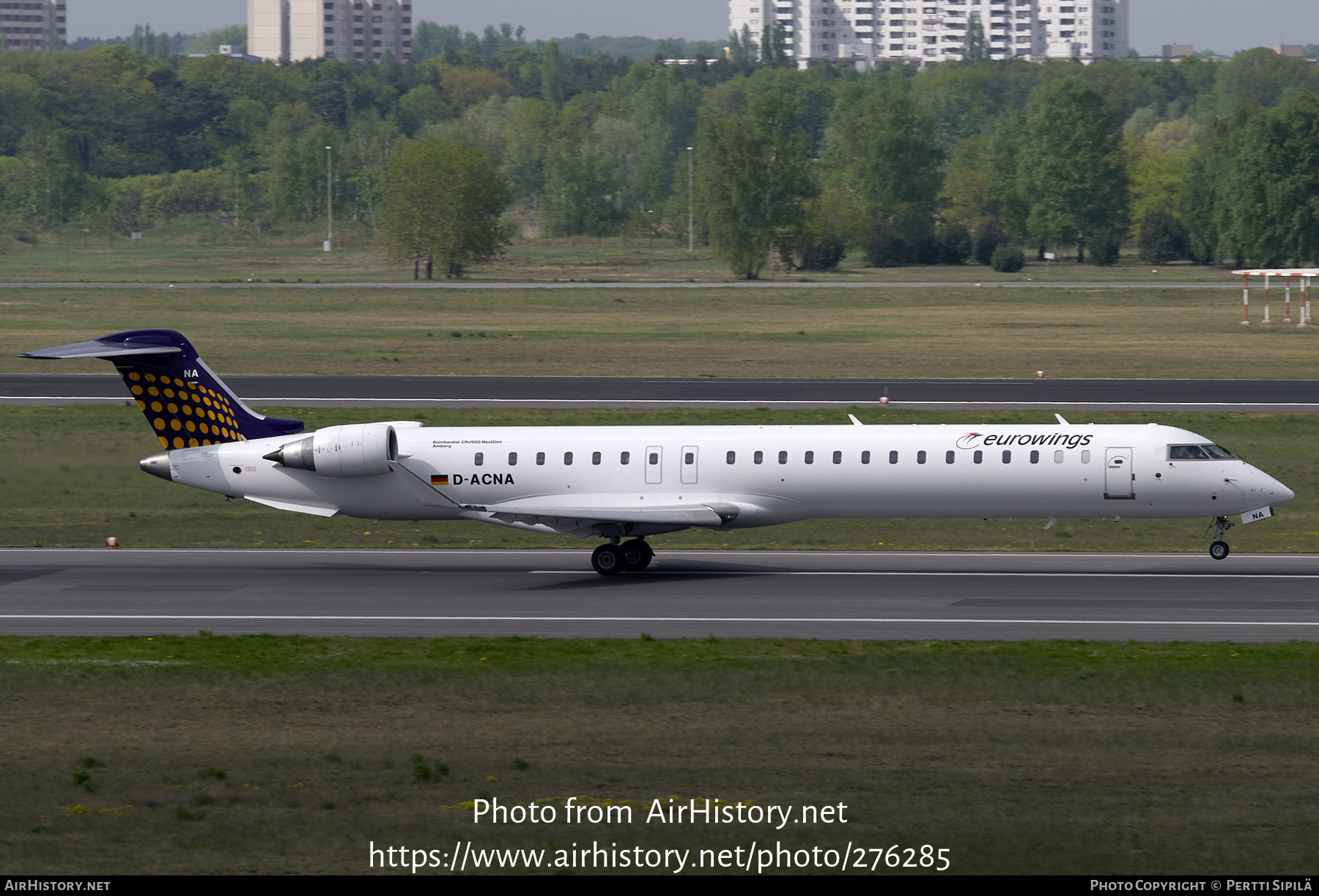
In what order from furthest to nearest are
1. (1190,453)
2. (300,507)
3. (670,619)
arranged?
(300,507) → (1190,453) → (670,619)

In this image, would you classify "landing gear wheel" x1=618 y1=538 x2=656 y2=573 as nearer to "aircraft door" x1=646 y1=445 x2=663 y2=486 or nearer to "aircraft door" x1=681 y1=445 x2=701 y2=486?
"aircraft door" x1=646 y1=445 x2=663 y2=486

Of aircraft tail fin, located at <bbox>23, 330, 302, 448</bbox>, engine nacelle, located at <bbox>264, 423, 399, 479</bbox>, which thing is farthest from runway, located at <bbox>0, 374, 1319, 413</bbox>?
engine nacelle, located at <bbox>264, 423, 399, 479</bbox>

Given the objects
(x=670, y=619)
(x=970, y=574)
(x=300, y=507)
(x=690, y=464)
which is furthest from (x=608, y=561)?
(x=970, y=574)

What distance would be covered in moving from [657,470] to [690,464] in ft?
2.52

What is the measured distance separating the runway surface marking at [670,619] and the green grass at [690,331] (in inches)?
1611

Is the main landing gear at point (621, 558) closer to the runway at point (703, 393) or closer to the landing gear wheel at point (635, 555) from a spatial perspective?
the landing gear wheel at point (635, 555)

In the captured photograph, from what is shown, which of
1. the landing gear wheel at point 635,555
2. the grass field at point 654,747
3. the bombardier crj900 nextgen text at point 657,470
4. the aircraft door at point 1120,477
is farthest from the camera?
the landing gear wheel at point 635,555

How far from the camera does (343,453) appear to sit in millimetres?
33812

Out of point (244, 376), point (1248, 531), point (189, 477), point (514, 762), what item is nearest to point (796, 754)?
point (514, 762)

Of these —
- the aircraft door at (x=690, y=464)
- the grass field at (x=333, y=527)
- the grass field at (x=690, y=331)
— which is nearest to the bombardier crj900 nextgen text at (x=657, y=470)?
the aircraft door at (x=690, y=464)

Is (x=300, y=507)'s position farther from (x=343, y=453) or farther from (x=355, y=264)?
(x=355, y=264)

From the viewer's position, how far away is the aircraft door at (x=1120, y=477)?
32438 mm

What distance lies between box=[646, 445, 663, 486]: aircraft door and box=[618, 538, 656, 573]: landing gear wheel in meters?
1.48

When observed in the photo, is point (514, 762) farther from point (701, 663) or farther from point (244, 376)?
point (244, 376)
